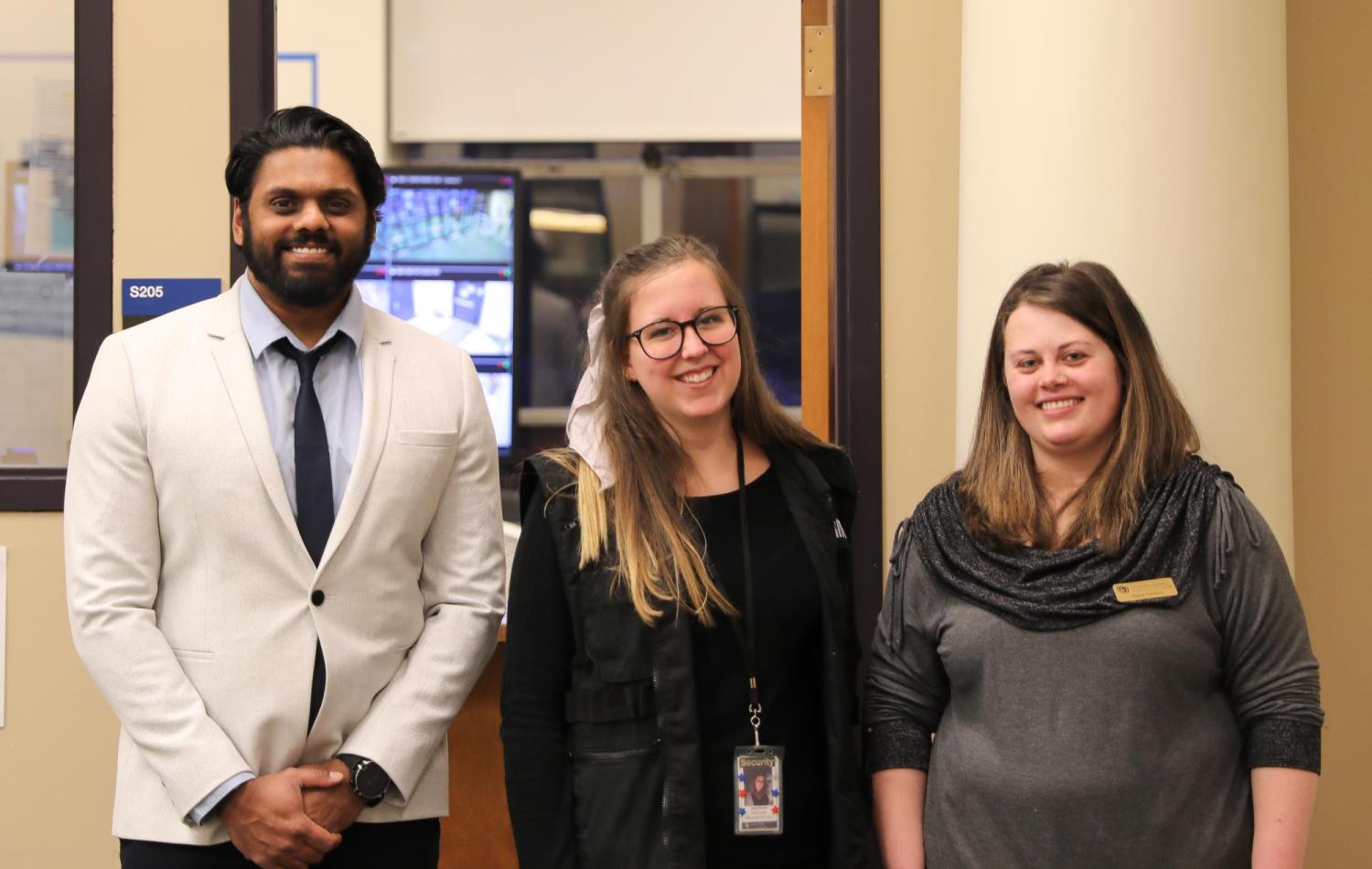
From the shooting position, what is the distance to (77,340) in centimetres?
292

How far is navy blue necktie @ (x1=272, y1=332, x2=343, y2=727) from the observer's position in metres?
2.02

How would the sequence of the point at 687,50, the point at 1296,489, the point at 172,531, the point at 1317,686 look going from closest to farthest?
the point at 1317,686, the point at 172,531, the point at 1296,489, the point at 687,50

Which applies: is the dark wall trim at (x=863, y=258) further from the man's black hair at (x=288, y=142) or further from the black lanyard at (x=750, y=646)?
the man's black hair at (x=288, y=142)

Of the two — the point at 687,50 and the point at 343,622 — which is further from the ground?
the point at 687,50

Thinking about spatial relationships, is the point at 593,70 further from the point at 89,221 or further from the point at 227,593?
the point at 227,593

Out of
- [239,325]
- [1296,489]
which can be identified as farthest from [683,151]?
[239,325]

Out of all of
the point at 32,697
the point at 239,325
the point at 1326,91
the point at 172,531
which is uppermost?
the point at 1326,91

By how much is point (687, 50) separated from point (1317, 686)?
5.00 metres

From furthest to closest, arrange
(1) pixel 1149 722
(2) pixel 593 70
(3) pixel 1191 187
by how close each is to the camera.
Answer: (2) pixel 593 70 < (3) pixel 1191 187 < (1) pixel 1149 722

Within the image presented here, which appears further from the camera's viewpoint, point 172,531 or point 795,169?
point 795,169

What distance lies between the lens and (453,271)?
5.63 metres

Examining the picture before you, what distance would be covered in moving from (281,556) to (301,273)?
1.41 ft

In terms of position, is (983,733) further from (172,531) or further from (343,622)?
(172,531)

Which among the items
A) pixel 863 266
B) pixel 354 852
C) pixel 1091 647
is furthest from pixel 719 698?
pixel 863 266
